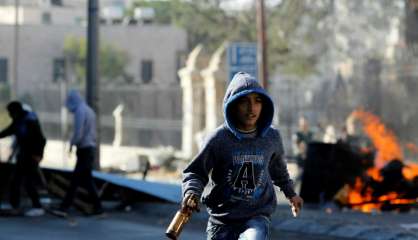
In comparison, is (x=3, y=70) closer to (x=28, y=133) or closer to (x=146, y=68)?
(x=146, y=68)

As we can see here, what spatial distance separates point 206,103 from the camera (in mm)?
42469

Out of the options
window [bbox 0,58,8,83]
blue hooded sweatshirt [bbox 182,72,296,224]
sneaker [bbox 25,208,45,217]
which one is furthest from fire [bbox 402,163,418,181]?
window [bbox 0,58,8,83]

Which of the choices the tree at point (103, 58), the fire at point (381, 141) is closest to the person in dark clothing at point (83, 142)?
the fire at point (381, 141)

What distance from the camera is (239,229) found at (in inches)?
259

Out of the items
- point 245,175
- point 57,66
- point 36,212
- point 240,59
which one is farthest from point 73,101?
point 57,66

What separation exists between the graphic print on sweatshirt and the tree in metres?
67.6

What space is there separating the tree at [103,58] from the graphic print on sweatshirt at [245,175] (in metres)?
67.6

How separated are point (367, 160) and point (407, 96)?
2172 centimetres

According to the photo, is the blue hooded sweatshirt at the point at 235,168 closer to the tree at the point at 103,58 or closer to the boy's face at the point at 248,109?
the boy's face at the point at 248,109

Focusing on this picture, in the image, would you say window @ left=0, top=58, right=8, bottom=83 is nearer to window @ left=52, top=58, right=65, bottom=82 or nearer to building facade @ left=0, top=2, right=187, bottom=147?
building facade @ left=0, top=2, right=187, bottom=147

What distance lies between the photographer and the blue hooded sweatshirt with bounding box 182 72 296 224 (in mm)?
6586

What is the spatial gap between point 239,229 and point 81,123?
8.77 meters

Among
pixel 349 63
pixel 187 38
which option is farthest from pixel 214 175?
pixel 187 38

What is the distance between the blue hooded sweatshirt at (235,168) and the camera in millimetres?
6586
